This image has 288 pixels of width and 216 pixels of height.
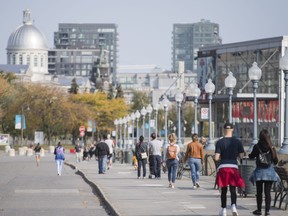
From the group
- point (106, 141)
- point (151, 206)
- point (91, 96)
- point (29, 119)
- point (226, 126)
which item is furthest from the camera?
point (91, 96)

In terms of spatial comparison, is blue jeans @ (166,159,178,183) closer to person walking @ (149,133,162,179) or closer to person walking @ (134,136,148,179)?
person walking @ (149,133,162,179)

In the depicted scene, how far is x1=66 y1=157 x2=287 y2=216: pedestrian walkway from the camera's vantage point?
24892 mm

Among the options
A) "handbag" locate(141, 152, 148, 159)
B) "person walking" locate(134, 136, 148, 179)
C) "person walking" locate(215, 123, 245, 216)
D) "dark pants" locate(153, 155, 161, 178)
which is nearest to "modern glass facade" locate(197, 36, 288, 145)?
"person walking" locate(134, 136, 148, 179)

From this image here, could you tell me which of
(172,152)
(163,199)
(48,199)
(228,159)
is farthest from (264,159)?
(172,152)

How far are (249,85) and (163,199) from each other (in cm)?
9060

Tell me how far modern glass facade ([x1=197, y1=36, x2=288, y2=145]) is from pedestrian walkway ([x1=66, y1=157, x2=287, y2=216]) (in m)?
65.0

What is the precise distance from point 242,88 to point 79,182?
7281cm

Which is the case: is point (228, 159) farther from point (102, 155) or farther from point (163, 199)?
point (102, 155)

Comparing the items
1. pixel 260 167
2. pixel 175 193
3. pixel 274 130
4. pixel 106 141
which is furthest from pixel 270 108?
pixel 260 167

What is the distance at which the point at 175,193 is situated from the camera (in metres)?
31.5

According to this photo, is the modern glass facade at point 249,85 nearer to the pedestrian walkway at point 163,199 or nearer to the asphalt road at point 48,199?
the asphalt road at point 48,199

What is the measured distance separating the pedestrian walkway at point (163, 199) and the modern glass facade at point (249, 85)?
65007 mm

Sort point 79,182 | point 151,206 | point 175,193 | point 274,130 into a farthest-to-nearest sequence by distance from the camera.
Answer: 1. point 274,130
2. point 79,182
3. point 175,193
4. point 151,206

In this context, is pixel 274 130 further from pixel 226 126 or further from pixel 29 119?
pixel 226 126
